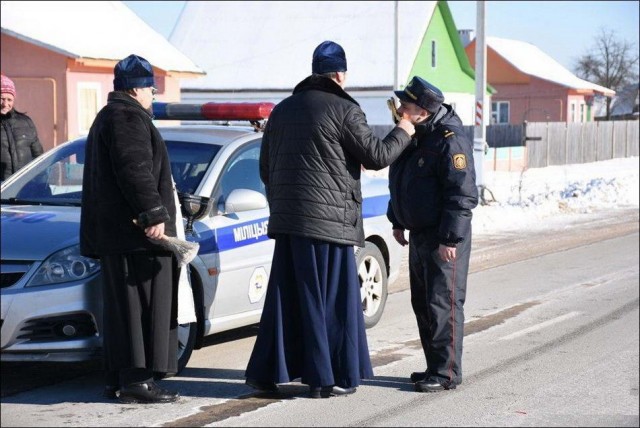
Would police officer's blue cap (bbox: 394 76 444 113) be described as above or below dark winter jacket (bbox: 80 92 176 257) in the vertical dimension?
above

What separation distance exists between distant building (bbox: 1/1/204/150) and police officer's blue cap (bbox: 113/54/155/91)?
55.3 feet

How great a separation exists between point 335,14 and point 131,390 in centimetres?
4178

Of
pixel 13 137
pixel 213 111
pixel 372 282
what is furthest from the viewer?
pixel 13 137

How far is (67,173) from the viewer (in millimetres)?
7871

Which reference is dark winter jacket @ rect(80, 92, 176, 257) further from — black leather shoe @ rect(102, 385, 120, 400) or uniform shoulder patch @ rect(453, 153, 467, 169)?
uniform shoulder patch @ rect(453, 153, 467, 169)

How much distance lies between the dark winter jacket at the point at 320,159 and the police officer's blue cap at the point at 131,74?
Result: 756mm

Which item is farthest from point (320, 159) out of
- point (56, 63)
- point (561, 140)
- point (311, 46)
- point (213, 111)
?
point (311, 46)

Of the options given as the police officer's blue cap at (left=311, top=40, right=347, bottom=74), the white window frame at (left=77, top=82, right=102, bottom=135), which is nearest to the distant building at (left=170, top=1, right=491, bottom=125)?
the white window frame at (left=77, top=82, right=102, bottom=135)

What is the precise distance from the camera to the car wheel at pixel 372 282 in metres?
8.68

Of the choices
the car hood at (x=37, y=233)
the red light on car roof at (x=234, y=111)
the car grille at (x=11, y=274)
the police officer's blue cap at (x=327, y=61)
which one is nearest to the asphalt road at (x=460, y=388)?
the car grille at (x=11, y=274)

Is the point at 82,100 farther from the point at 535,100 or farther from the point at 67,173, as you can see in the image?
the point at 535,100

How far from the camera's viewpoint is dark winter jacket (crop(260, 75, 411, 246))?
618 cm

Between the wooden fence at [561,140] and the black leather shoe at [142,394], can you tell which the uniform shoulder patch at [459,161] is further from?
the wooden fence at [561,140]

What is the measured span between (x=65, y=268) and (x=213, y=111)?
237 centimetres
